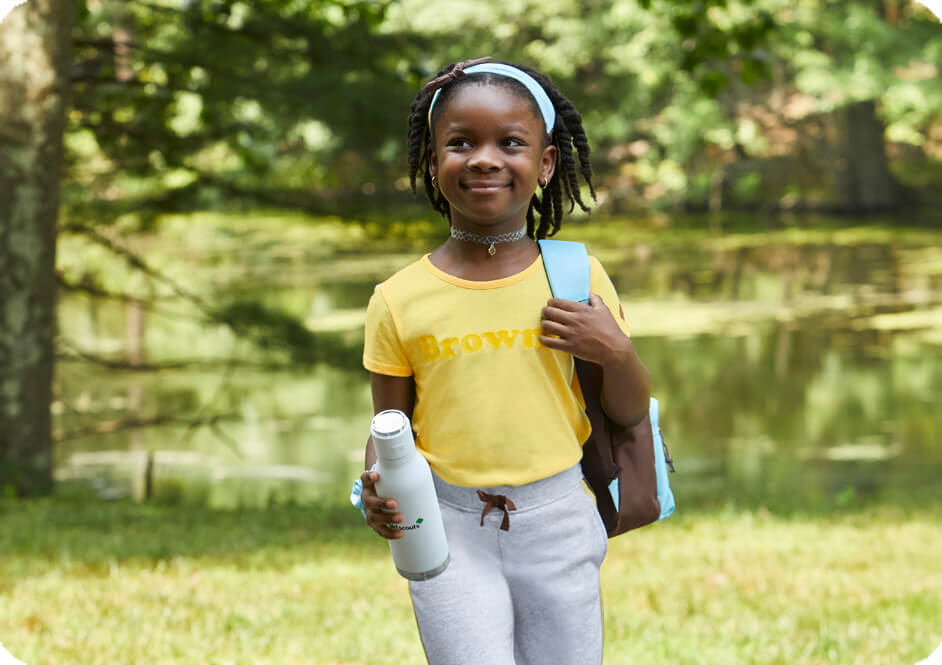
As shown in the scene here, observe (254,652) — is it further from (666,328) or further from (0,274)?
(666,328)

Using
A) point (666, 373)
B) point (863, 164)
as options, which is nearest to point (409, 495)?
point (666, 373)

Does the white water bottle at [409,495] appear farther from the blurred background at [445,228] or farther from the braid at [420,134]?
the blurred background at [445,228]

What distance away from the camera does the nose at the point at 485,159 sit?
2131mm

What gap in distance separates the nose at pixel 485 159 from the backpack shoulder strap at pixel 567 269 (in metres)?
0.23

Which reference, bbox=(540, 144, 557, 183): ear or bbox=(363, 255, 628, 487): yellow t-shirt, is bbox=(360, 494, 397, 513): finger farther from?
bbox=(540, 144, 557, 183): ear

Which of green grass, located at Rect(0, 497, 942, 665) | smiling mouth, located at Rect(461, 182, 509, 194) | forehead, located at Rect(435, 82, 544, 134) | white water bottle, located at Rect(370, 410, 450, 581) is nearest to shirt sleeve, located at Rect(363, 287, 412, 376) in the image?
white water bottle, located at Rect(370, 410, 450, 581)

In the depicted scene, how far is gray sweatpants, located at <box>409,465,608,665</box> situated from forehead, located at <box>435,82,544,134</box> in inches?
29.0

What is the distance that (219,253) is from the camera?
29312mm

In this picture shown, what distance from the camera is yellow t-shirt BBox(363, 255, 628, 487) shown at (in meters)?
2.19

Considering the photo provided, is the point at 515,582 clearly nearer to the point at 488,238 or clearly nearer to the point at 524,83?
the point at 488,238

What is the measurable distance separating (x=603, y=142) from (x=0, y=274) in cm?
2392

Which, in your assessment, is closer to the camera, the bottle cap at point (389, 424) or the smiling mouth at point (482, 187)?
the bottle cap at point (389, 424)

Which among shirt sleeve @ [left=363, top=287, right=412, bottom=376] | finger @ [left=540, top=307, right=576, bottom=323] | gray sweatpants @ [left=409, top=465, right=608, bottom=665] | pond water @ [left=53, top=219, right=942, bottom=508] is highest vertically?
finger @ [left=540, top=307, right=576, bottom=323]

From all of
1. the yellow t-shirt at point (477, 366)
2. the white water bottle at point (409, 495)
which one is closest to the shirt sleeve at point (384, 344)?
the yellow t-shirt at point (477, 366)
